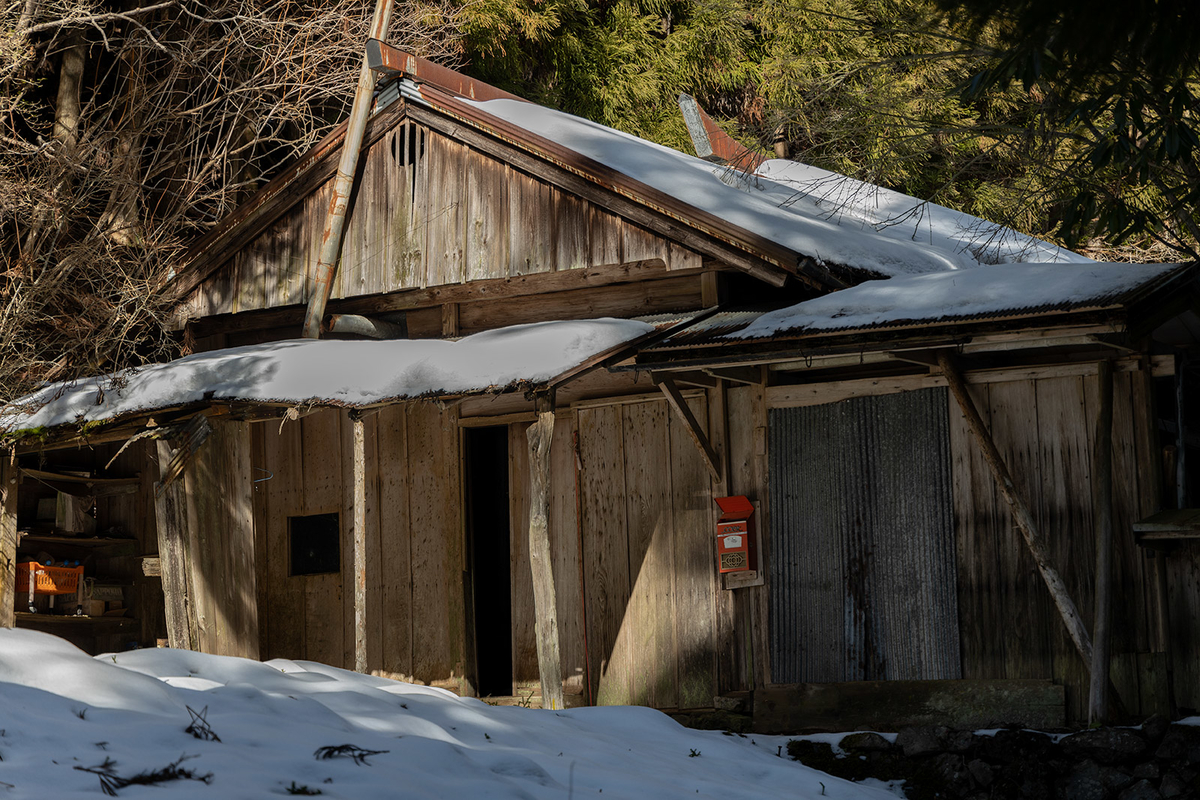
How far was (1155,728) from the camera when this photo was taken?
8.02 m

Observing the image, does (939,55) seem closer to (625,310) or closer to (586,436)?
(625,310)

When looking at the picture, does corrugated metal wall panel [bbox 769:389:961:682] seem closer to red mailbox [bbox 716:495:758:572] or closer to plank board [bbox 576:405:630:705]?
red mailbox [bbox 716:495:758:572]

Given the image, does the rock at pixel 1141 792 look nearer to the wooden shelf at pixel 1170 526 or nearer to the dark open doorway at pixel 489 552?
the wooden shelf at pixel 1170 526

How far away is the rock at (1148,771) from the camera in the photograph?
7832mm

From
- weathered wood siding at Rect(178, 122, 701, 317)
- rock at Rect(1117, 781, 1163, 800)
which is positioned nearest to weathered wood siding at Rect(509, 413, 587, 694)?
weathered wood siding at Rect(178, 122, 701, 317)

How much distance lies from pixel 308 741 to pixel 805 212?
29.4 feet

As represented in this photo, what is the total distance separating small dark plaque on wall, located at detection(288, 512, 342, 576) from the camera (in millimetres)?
12570

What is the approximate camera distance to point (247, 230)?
516 inches

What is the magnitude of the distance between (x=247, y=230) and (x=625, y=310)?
14.3 ft

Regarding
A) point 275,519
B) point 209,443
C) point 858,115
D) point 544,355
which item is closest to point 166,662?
point 544,355

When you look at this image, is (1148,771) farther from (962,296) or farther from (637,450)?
(637,450)

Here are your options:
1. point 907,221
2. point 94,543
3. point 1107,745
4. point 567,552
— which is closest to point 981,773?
point 1107,745

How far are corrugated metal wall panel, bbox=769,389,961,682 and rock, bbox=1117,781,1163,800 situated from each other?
5.39 ft

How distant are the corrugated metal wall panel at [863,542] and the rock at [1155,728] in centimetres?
148
